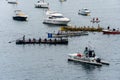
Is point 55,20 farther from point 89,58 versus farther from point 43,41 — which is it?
point 89,58

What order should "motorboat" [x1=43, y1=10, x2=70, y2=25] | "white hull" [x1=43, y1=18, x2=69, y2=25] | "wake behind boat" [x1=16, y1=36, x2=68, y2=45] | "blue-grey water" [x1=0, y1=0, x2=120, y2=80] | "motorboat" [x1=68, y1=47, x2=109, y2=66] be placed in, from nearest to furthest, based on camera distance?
"blue-grey water" [x1=0, y1=0, x2=120, y2=80], "motorboat" [x1=68, y1=47, x2=109, y2=66], "wake behind boat" [x1=16, y1=36, x2=68, y2=45], "white hull" [x1=43, y1=18, x2=69, y2=25], "motorboat" [x1=43, y1=10, x2=70, y2=25]

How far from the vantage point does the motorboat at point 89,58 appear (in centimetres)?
9144

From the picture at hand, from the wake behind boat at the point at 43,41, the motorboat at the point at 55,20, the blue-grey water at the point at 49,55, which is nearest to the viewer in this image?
the blue-grey water at the point at 49,55

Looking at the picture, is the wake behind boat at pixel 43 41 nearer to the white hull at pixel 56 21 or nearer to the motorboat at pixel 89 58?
the motorboat at pixel 89 58

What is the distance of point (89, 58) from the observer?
92000 mm

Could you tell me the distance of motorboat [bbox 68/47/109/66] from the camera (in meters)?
91.4

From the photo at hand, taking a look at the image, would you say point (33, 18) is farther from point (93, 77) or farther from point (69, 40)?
point (93, 77)

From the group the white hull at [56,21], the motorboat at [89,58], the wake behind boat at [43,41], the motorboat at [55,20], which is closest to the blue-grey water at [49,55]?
the motorboat at [89,58]

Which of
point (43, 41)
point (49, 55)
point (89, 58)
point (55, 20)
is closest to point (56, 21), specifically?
point (55, 20)

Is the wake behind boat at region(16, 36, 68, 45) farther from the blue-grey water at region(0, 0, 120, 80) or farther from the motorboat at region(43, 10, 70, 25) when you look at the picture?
the motorboat at region(43, 10, 70, 25)

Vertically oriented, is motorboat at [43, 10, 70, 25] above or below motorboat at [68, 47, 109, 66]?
above

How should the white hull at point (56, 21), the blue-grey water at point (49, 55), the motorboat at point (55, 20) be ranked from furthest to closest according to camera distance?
1. the motorboat at point (55, 20)
2. the white hull at point (56, 21)
3. the blue-grey water at point (49, 55)

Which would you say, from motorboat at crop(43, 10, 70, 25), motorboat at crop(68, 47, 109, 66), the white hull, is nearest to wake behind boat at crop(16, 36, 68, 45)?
motorboat at crop(68, 47, 109, 66)

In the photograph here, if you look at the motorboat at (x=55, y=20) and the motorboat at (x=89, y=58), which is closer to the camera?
the motorboat at (x=89, y=58)
